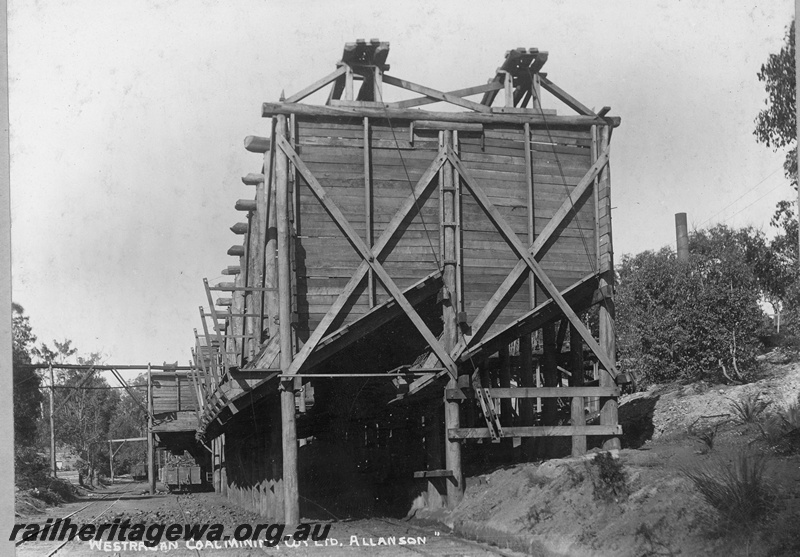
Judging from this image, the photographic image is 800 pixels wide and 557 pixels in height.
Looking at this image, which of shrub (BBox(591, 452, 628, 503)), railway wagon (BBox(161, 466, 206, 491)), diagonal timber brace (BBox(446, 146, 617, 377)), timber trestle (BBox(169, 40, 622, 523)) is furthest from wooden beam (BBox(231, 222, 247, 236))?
railway wagon (BBox(161, 466, 206, 491))

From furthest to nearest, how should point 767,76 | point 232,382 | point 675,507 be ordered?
point 767,76 → point 232,382 → point 675,507

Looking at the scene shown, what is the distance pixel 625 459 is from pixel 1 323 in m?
9.54

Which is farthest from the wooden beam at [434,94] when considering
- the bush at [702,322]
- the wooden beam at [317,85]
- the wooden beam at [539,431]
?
the bush at [702,322]

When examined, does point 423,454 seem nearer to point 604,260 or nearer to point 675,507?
point 604,260

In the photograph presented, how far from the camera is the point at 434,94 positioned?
756 inches

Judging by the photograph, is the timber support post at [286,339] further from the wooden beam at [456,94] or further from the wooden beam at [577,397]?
the wooden beam at [577,397]

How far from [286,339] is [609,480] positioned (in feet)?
24.0

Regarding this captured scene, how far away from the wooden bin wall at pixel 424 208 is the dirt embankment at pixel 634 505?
432 centimetres

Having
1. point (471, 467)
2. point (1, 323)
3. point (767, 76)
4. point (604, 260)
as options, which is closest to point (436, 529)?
point (471, 467)

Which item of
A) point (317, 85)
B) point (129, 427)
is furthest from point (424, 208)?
point (129, 427)

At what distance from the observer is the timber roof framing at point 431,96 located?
1855 centimetres

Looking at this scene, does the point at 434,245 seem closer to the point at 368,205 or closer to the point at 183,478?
the point at 368,205

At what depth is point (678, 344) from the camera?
94.3ft

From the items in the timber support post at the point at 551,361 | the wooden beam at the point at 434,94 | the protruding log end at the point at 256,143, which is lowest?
the timber support post at the point at 551,361
